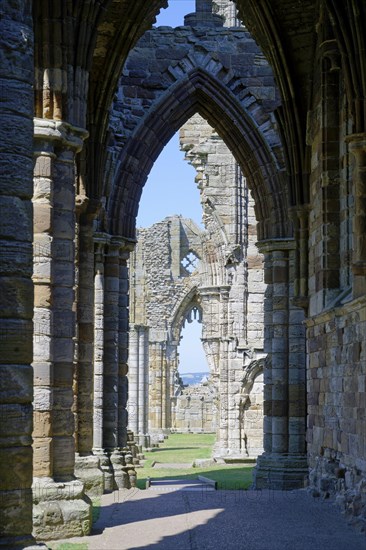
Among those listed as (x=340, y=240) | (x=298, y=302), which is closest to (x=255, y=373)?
(x=298, y=302)

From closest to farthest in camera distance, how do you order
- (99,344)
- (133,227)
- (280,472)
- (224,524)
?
(224,524) < (280,472) < (99,344) < (133,227)

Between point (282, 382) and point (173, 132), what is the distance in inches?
165

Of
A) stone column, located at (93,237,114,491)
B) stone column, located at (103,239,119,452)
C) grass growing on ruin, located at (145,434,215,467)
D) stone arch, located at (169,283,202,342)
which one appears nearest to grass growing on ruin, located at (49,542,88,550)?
stone column, located at (93,237,114,491)

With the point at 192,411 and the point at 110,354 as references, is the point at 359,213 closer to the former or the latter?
the point at 110,354

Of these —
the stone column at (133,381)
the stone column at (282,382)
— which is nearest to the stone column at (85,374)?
the stone column at (282,382)

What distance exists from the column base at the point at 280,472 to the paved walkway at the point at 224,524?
101 inches

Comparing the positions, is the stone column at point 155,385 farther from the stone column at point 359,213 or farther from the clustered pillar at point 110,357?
the stone column at point 359,213

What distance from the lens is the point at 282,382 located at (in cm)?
1744

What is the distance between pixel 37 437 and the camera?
9.84 metres

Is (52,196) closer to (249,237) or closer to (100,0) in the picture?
(100,0)

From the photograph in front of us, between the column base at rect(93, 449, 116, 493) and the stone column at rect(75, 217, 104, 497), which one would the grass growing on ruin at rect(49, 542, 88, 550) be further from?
the column base at rect(93, 449, 116, 493)

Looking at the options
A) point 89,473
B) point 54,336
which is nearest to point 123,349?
point 89,473

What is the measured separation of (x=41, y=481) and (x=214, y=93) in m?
9.63

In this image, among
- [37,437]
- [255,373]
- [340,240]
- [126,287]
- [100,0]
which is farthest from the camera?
[255,373]
